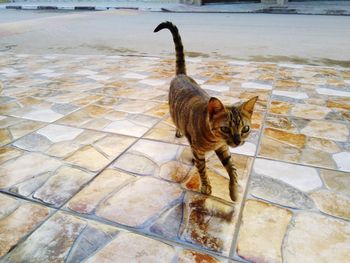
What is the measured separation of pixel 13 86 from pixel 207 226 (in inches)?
161

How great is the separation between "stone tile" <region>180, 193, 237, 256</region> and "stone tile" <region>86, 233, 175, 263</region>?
0.49ft

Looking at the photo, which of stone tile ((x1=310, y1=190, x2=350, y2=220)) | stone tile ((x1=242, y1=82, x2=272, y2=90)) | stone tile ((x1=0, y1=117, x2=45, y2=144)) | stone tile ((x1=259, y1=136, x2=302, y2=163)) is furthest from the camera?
stone tile ((x1=242, y1=82, x2=272, y2=90))

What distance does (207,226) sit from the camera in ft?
6.06

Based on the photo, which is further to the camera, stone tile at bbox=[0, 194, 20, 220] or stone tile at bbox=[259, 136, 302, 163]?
stone tile at bbox=[259, 136, 302, 163]

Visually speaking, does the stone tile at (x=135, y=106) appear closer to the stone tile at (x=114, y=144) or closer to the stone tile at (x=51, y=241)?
the stone tile at (x=114, y=144)

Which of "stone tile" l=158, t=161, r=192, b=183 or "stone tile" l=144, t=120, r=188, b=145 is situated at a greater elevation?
"stone tile" l=144, t=120, r=188, b=145

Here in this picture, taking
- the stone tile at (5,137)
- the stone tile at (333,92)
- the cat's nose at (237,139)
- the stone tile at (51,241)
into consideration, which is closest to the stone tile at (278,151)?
the cat's nose at (237,139)

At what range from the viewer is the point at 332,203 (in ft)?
6.64

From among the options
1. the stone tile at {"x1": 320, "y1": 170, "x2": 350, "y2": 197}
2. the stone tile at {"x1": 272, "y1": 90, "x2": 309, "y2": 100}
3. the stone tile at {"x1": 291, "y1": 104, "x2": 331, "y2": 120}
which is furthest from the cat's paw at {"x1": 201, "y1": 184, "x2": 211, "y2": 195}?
the stone tile at {"x1": 272, "y1": 90, "x2": 309, "y2": 100}

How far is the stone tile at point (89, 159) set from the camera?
2480mm

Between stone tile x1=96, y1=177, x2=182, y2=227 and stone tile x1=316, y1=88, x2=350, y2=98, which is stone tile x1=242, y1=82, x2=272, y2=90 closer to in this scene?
stone tile x1=316, y1=88, x2=350, y2=98

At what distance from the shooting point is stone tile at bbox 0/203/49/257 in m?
1.76

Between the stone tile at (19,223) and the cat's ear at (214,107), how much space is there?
1281 millimetres

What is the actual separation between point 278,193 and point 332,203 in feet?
1.16
